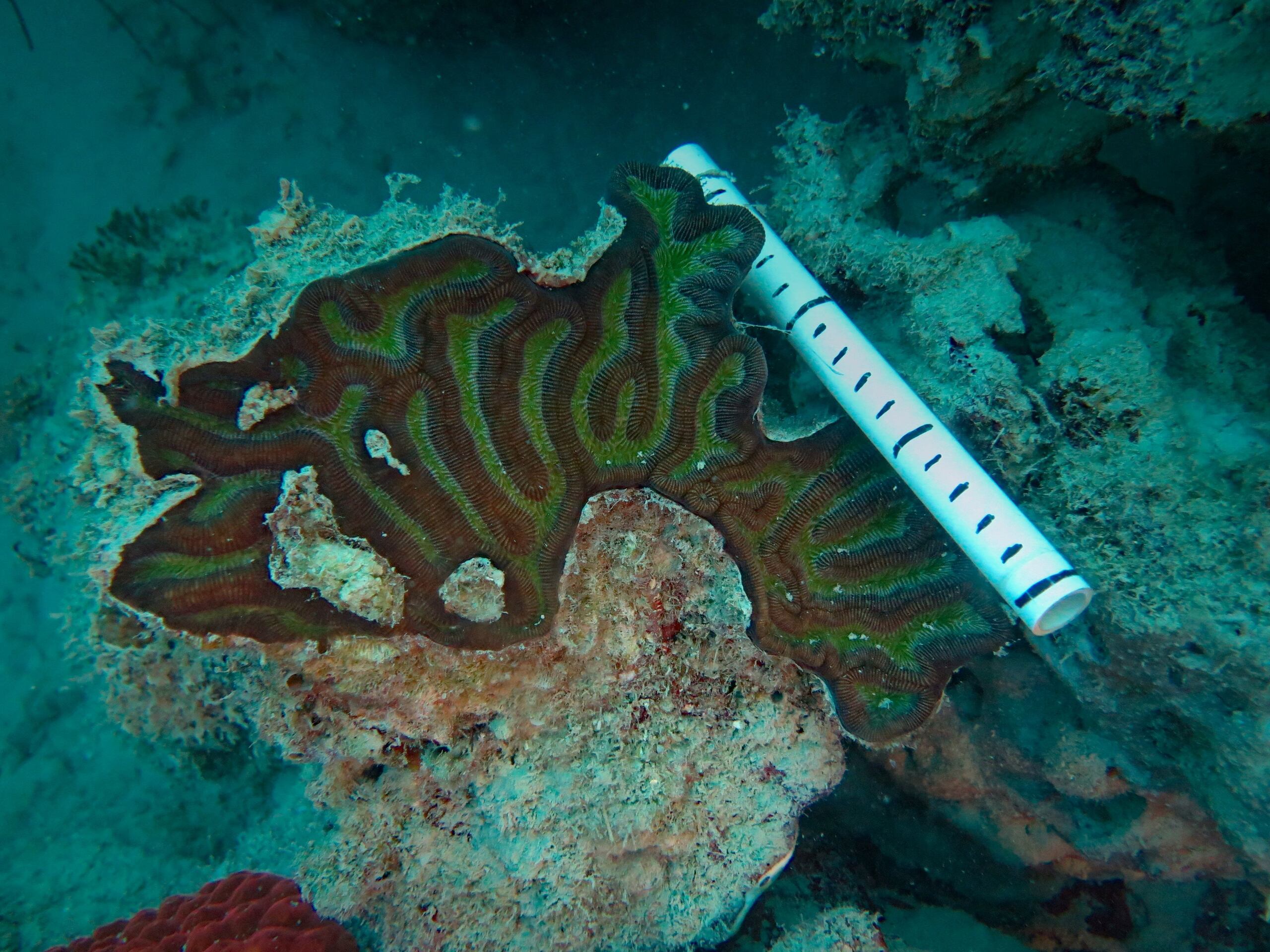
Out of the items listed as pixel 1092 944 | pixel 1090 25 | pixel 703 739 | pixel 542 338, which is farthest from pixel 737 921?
pixel 1090 25

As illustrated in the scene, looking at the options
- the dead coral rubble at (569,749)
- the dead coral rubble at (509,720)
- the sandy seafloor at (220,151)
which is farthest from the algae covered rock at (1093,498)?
the sandy seafloor at (220,151)

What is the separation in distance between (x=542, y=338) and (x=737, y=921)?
3.27 metres

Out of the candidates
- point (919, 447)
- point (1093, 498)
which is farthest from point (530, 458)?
point (1093, 498)

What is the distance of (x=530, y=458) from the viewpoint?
111 inches

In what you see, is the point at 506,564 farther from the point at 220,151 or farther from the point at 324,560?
the point at 220,151

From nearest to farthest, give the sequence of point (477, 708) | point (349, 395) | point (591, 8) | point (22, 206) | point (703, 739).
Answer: point (349, 395) → point (477, 708) → point (703, 739) → point (591, 8) → point (22, 206)

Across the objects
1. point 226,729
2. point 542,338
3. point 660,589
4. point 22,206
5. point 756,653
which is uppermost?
point 22,206

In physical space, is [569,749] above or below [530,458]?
below

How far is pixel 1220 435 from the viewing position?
253 cm

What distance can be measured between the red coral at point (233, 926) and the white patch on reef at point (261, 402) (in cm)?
305

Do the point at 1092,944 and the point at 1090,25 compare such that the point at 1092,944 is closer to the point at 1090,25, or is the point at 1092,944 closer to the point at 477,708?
the point at 477,708

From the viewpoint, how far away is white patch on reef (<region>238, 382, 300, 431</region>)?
8.80 feet

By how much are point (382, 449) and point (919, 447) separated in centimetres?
238

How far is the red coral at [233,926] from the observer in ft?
12.2
